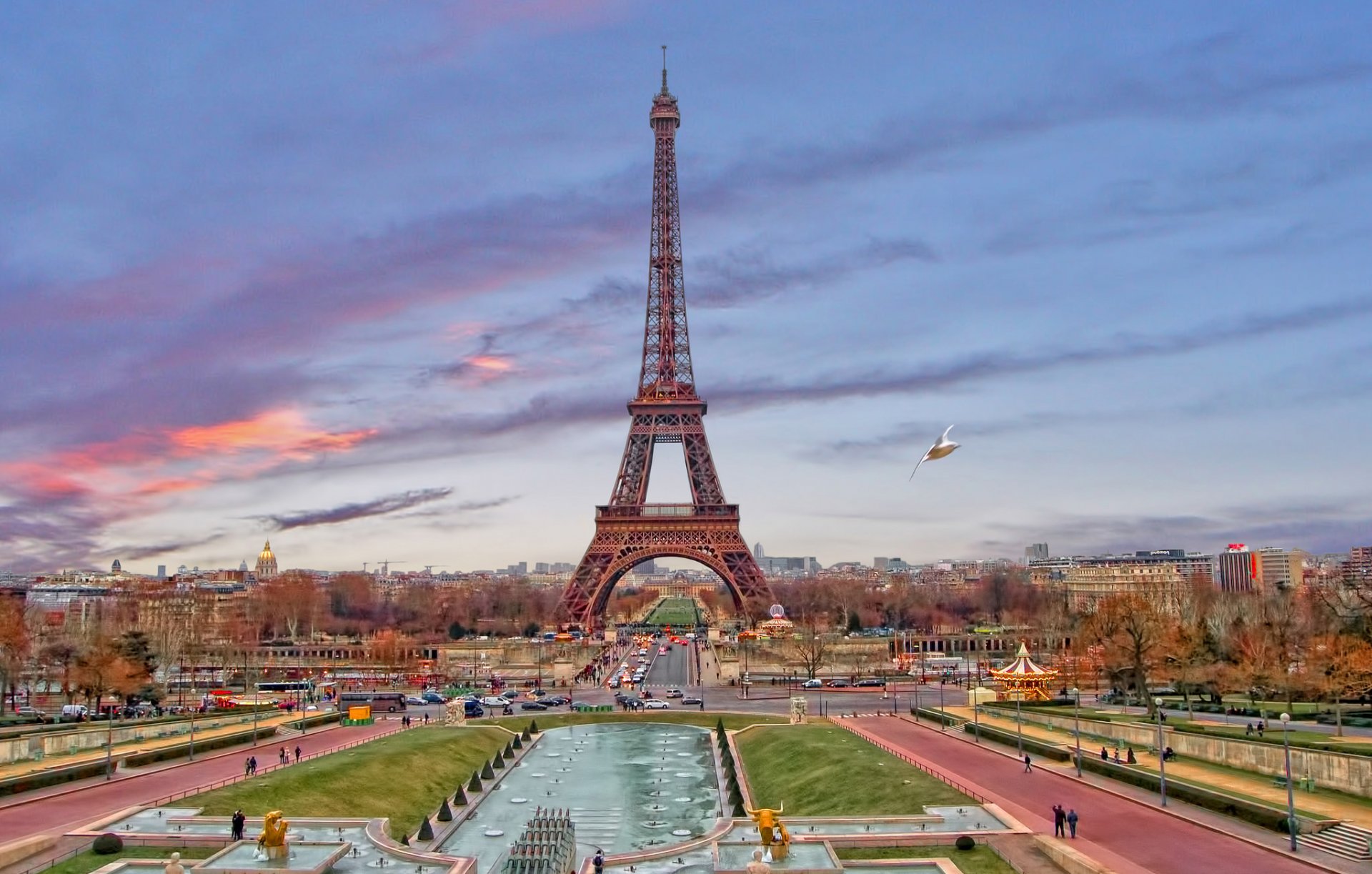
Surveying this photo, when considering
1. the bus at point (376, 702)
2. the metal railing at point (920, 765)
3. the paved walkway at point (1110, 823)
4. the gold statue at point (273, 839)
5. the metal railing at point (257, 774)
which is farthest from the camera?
the bus at point (376, 702)

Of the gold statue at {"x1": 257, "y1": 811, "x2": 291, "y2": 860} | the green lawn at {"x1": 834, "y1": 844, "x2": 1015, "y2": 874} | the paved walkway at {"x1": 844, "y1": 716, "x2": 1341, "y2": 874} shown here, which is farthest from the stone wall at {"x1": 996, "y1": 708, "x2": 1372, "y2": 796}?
the gold statue at {"x1": 257, "y1": 811, "x2": 291, "y2": 860}

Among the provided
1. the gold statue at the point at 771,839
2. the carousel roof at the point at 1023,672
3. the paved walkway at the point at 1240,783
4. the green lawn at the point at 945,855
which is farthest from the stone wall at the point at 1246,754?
the gold statue at the point at 771,839

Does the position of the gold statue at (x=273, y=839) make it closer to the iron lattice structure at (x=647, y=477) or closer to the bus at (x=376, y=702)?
the bus at (x=376, y=702)

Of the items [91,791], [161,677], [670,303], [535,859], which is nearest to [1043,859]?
[535,859]

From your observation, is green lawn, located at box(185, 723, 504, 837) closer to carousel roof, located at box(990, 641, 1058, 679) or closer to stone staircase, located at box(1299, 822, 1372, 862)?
stone staircase, located at box(1299, 822, 1372, 862)

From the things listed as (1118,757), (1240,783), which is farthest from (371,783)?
(1240,783)

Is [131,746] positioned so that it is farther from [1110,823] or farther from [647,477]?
[647,477]
